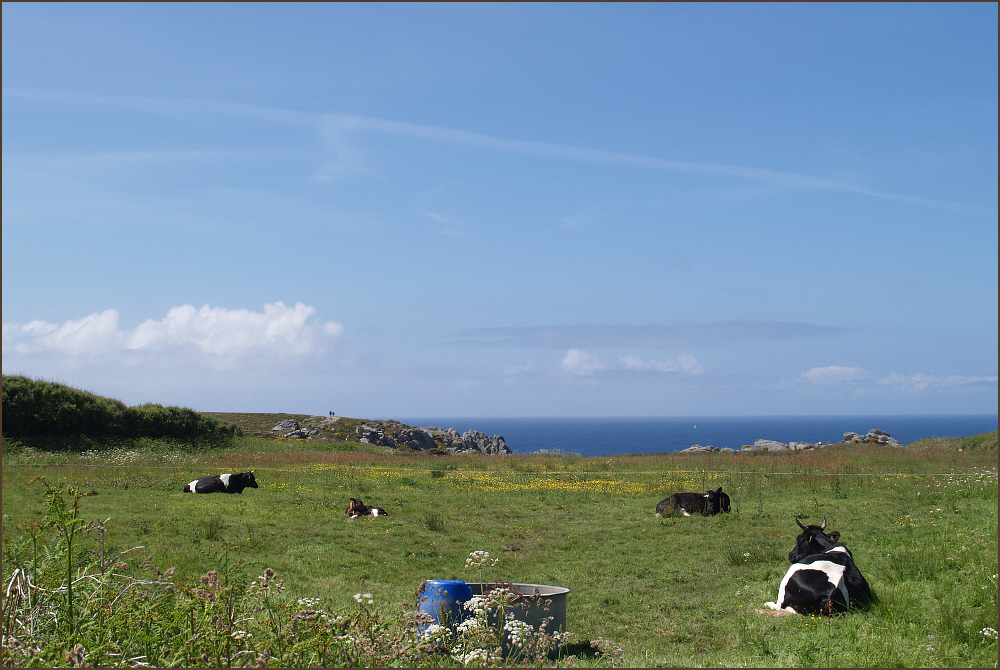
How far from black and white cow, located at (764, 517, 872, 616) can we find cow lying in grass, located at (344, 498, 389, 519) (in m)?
10.3

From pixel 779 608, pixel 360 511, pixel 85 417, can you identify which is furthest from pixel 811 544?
pixel 85 417

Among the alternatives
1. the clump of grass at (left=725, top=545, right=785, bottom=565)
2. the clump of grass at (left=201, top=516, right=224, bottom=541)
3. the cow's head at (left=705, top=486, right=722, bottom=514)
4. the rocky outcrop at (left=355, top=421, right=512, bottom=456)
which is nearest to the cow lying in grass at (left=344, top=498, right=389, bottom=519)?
the clump of grass at (left=201, top=516, right=224, bottom=541)

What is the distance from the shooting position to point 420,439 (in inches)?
2131

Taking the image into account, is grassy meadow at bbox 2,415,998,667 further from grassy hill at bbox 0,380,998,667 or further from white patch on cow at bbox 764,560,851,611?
white patch on cow at bbox 764,560,851,611

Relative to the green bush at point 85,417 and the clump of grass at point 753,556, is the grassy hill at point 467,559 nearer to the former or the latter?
the clump of grass at point 753,556

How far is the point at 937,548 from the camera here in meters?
11.0

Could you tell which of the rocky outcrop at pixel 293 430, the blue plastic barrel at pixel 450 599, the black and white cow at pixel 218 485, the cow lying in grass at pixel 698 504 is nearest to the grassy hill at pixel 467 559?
the blue plastic barrel at pixel 450 599

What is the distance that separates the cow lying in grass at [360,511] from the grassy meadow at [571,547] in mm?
430

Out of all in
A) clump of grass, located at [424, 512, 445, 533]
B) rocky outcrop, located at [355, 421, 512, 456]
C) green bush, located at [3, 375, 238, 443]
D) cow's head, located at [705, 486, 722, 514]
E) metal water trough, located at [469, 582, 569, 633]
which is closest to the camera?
metal water trough, located at [469, 582, 569, 633]

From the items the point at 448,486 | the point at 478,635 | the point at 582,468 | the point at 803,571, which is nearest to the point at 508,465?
the point at 582,468

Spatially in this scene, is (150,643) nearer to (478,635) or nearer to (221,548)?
(478,635)

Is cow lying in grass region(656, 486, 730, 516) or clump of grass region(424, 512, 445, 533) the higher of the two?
cow lying in grass region(656, 486, 730, 516)

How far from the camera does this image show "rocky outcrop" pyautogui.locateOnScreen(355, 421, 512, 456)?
168 feet

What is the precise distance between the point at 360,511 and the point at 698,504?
8.82 metres
